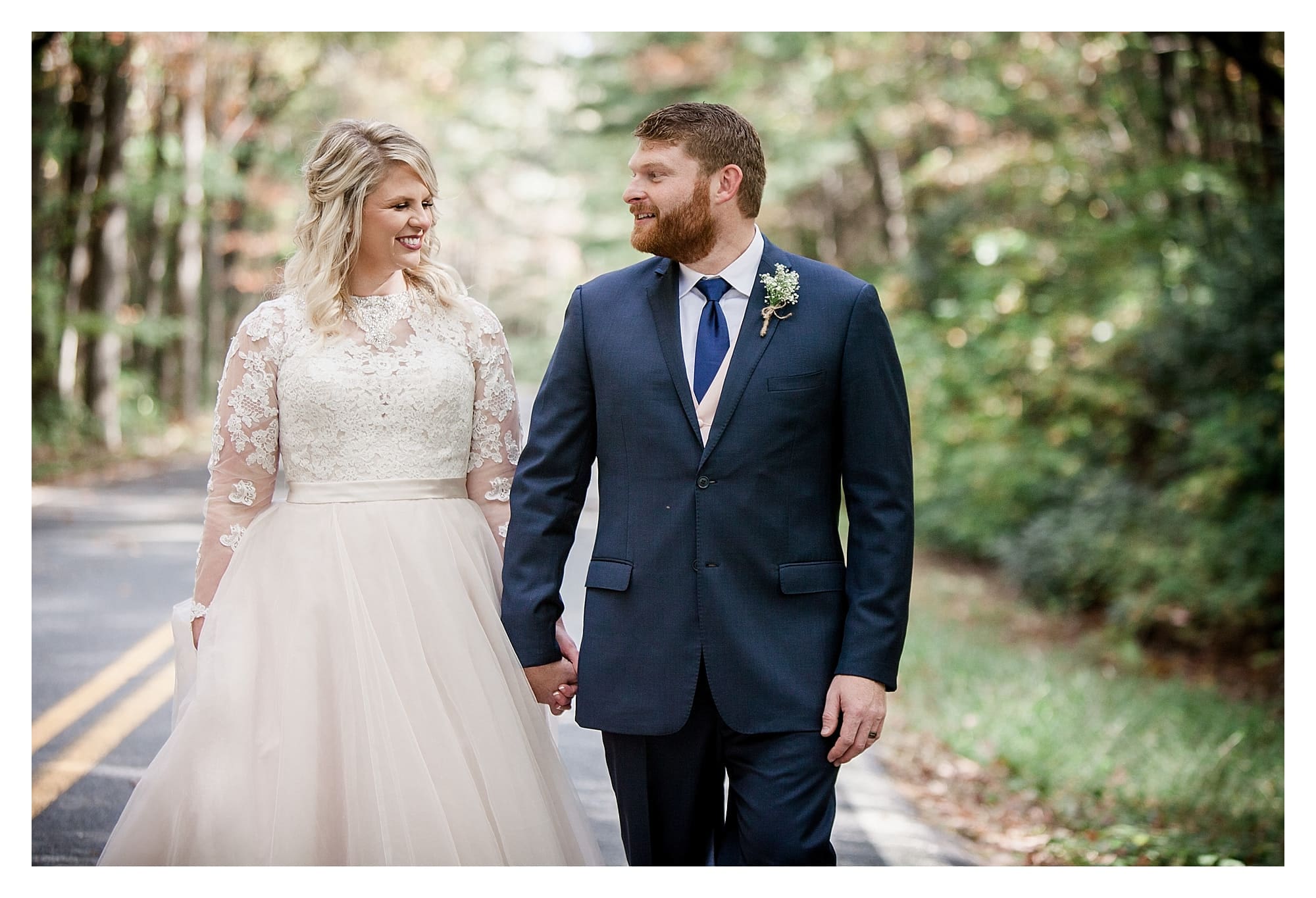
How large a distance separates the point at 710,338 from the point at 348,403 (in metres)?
0.91

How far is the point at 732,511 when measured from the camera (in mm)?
2791

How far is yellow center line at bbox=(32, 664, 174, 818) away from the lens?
A: 14.9ft

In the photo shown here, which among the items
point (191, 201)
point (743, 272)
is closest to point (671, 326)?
point (743, 272)

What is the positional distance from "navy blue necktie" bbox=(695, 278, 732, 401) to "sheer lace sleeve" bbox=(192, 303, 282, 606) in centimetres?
106

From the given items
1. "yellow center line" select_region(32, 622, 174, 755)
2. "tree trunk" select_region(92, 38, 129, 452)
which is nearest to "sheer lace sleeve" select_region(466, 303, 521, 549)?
"yellow center line" select_region(32, 622, 174, 755)

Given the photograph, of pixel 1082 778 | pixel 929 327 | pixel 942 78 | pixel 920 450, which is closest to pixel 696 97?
pixel 942 78

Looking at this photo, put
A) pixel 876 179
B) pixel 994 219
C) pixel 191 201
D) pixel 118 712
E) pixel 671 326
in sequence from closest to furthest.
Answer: pixel 671 326
pixel 118 712
pixel 994 219
pixel 876 179
pixel 191 201

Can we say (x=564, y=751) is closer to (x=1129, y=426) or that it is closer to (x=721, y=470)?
(x=721, y=470)

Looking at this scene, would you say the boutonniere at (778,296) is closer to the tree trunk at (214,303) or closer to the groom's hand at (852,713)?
the groom's hand at (852,713)

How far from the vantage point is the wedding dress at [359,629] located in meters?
2.92

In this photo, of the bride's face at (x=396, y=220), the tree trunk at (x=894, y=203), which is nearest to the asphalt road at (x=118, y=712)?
the bride's face at (x=396, y=220)

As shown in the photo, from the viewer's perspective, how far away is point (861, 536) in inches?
109

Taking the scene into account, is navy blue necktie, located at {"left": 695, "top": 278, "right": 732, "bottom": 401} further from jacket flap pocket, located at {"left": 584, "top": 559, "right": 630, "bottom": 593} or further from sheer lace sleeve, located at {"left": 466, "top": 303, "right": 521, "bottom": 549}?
sheer lace sleeve, located at {"left": 466, "top": 303, "right": 521, "bottom": 549}

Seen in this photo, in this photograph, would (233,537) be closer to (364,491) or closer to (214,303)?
(364,491)
